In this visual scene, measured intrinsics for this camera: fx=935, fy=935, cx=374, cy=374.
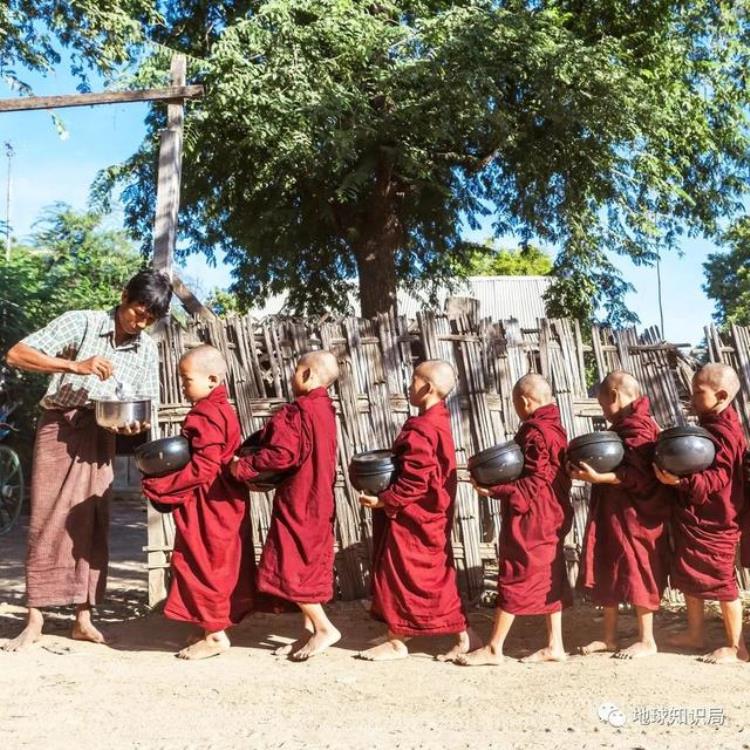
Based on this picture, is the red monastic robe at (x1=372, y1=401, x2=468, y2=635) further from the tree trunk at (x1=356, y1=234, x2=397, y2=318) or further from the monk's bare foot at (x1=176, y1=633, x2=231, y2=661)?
the tree trunk at (x1=356, y1=234, x2=397, y2=318)

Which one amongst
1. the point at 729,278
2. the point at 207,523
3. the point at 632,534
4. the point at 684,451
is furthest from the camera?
the point at 729,278

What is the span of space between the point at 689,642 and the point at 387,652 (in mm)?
1601

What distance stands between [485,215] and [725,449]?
10201mm

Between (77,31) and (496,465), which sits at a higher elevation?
(77,31)

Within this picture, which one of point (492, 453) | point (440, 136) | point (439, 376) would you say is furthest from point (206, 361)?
point (440, 136)

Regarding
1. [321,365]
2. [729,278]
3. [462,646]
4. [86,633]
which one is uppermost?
[729,278]

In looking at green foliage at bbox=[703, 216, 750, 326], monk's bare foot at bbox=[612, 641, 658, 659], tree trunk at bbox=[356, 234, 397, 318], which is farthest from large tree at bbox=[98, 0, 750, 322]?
green foliage at bbox=[703, 216, 750, 326]

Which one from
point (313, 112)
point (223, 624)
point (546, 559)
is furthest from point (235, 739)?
point (313, 112)

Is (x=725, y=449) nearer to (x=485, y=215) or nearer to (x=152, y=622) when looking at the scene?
(x=152, y=622)

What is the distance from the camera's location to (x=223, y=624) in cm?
488

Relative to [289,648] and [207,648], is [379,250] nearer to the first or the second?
[289,648]

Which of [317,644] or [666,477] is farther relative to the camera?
[317,644]

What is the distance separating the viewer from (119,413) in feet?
15.5

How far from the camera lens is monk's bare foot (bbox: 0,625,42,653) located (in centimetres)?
498
